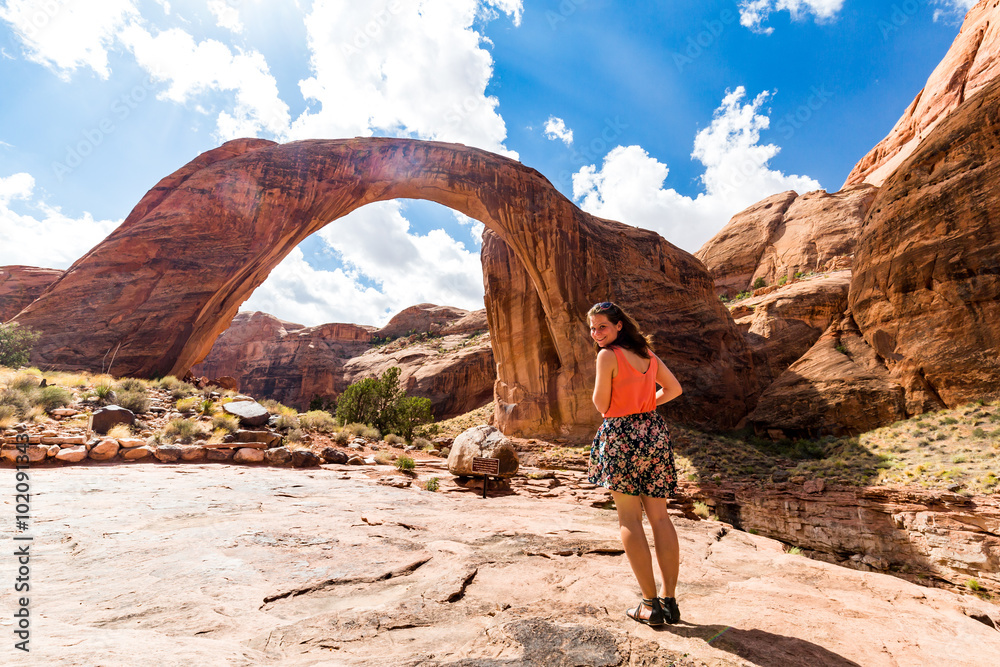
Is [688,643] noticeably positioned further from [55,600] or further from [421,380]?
[421,380]

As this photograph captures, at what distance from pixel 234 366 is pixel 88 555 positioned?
55.4m

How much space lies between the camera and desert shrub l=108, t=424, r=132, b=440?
7750mm

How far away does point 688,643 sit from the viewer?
1.83m

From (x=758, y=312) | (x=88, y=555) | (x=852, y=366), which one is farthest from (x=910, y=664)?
(x=758, y=312)

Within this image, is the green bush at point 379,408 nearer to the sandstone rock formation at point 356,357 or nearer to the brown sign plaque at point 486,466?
the brown sign plaque at point 486,466

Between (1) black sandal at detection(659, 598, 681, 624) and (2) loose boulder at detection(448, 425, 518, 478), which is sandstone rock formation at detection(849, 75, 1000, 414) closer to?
(2) loose boulder at detection(448, 425, 518, 478)

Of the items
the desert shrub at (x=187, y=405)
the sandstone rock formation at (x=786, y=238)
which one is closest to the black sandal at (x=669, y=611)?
the desert shrub at (x=187, y=405)

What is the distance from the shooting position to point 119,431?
7941mm

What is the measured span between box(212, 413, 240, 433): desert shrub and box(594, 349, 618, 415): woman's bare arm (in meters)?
9.65

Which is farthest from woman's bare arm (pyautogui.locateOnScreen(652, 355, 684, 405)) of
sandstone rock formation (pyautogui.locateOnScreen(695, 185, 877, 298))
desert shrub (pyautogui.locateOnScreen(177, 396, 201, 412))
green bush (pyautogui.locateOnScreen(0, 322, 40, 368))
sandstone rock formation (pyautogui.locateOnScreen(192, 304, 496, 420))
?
sandstone rock formation (pyautogui.locateOnScreen(192, 304, 496, 420))

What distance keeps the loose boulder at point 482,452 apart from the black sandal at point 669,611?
6.46 m

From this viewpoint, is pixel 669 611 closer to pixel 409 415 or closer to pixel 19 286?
pixel 409 415

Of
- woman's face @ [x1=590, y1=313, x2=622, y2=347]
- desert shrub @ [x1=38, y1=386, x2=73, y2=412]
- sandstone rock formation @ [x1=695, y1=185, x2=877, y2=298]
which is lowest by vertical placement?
desert shrub @ [x1=38, y1=386, x2=73, y2=412]

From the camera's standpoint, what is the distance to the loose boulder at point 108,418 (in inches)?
316
